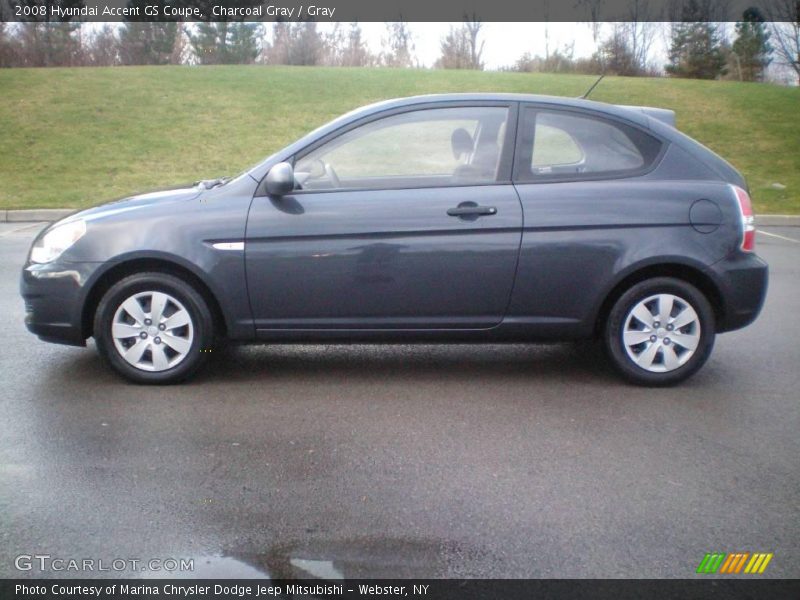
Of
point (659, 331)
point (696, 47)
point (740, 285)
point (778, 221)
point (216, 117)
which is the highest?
point (696, 47)

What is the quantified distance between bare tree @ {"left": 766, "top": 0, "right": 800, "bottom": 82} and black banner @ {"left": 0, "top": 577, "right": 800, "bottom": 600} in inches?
1497

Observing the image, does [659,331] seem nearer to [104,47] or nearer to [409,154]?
[409,154]

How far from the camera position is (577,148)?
17.1ft

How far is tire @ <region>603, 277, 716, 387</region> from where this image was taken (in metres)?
5.08

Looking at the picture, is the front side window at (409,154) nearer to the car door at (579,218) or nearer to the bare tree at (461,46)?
the car door at (579,218)

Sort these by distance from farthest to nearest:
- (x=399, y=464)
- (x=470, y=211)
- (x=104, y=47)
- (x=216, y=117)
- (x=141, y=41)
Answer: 1. (x=141, y=41)
2. (x=104, y=47)
3. (x=216, y=117)
4. (x=470, y=211)
5. (x=399, y=464)

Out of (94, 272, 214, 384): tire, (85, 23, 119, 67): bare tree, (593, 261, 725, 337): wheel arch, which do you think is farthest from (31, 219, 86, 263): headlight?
(85, 23, 119, 67): bare tree

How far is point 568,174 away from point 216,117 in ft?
60.2

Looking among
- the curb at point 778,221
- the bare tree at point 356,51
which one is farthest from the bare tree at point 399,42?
the curb at point 778,221

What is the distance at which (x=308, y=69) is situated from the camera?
30094 mm

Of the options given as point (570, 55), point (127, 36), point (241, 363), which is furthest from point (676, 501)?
point (127, 36)

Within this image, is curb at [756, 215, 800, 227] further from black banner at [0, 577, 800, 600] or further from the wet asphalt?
black banner at [0, 577, 800, 600]

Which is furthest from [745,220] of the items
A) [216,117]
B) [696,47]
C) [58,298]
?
[696,47]

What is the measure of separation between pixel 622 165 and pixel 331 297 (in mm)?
2007
